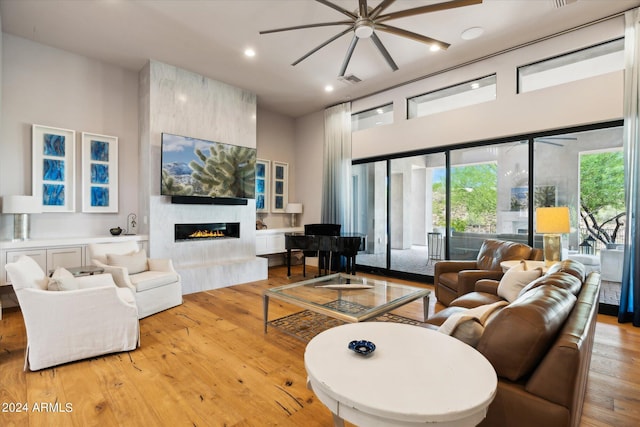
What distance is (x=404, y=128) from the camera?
5531mm

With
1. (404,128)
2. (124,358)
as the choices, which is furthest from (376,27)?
(124,358)

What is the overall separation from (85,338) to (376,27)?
12.7 ft

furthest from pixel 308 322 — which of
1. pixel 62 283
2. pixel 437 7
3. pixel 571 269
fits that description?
pixel 437 7

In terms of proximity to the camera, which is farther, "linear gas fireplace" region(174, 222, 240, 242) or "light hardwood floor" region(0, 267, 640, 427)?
"linear gas fireplace" region(174, 222, 240, 242)

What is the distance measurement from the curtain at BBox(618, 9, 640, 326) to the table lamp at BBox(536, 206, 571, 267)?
112cm

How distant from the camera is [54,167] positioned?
4.31 metres

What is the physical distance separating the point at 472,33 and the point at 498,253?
9.11 ft

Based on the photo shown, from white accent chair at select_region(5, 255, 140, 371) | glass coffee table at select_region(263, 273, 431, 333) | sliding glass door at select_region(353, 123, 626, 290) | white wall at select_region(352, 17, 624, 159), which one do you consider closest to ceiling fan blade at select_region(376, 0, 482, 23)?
white wall at select_region(352, 17, 624, 159)

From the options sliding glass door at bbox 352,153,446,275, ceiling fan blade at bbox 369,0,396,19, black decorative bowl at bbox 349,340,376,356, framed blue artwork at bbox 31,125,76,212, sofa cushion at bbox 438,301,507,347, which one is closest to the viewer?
black decorative bowl at bbox 349,340,376,356

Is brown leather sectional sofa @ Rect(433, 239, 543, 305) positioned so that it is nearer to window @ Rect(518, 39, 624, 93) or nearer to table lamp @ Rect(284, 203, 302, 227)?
window @ Rect(518, 39, 624, 93)

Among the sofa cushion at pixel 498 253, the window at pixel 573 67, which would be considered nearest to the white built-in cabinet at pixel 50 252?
the sofa cushion at pixel 498 253

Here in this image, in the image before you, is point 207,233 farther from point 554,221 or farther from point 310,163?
point 554,221

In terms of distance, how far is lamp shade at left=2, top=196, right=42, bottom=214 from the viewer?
3686mm

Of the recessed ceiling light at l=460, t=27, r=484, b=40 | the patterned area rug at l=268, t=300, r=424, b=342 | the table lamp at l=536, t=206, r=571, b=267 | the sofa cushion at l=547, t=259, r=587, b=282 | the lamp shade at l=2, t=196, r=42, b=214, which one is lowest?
the patterned area rug at l=268, t=300, r=424, b=342
